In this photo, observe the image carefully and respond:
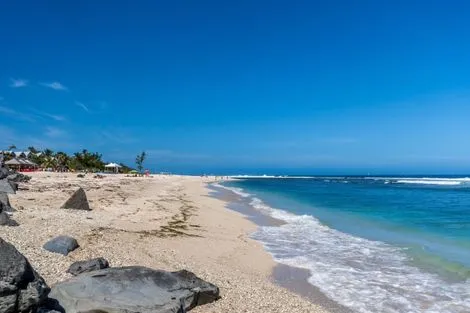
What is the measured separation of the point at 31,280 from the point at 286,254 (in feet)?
33.0

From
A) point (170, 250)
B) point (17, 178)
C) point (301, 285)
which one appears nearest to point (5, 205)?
point (170, 250)

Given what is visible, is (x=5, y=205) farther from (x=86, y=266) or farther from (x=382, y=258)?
(x=382, y=258)

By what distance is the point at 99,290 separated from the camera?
677 centimetres

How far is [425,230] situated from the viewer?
2064cm

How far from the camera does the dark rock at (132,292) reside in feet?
20.9

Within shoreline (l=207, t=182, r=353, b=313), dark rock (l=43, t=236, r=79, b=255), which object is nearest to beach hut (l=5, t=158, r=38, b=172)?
dark rock (l=43, t=236, r=79, b=255)

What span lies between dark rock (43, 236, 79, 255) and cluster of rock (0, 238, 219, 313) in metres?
1.68

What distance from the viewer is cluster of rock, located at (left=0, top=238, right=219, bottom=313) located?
5.18 meters

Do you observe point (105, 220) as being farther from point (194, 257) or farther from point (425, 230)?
point (425, 230)

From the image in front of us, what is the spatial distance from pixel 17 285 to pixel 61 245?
5310 mm

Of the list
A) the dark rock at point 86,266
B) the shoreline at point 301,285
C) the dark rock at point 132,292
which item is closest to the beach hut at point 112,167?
the shoreline at point 301,285

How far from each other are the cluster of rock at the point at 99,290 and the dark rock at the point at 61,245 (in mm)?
1684

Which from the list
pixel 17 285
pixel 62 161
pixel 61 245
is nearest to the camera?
pixel 17 285

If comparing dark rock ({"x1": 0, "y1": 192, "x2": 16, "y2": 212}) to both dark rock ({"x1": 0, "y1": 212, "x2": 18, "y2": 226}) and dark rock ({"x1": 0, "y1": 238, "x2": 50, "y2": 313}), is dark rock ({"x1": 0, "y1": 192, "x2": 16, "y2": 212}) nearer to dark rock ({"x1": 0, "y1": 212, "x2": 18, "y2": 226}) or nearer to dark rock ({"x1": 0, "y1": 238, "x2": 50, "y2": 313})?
dark rock ({"x1": 0, "y1": 212, "x2": 18, "y2": 226})
